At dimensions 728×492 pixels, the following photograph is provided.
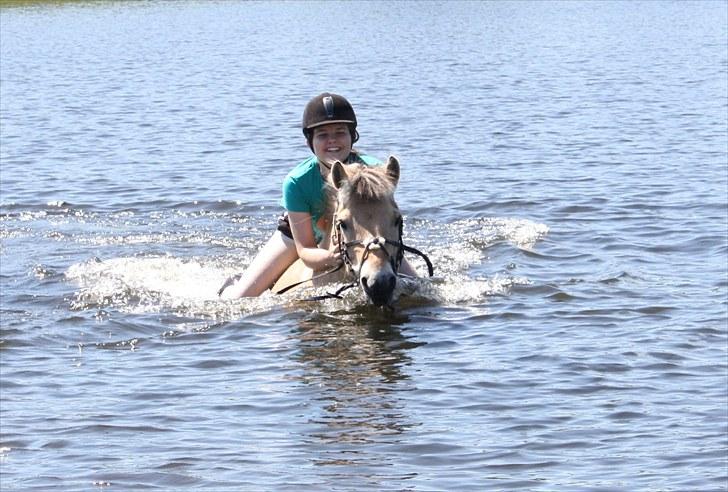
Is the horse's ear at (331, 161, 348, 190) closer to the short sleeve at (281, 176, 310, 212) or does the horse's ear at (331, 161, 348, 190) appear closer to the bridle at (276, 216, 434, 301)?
the bridle at (276, 216, 434, 301)

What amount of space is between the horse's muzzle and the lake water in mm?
521

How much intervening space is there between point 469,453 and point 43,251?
9047 millimetres

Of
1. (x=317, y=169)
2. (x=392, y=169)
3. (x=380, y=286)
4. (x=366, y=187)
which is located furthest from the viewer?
(x=317, y=169)

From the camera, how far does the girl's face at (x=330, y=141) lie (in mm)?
11836

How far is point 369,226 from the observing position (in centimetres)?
1123

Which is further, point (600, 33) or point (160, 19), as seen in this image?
point (160, 19)

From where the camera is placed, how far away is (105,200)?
20.0 meters

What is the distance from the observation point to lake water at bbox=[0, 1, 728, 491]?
863cm

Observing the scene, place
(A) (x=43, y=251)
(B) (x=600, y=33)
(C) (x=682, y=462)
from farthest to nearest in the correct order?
(B) (x=600, y=33), (A) (x=43, y=251), (C) (x=682, y=462)

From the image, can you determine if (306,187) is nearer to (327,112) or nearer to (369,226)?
(327,112)

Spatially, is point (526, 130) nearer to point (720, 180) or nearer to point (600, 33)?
point (720, 180)

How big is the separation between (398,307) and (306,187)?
159 centimetres

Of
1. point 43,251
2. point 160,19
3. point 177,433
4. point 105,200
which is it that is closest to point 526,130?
point 105,200

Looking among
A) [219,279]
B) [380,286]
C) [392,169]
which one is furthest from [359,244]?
[219,279]
